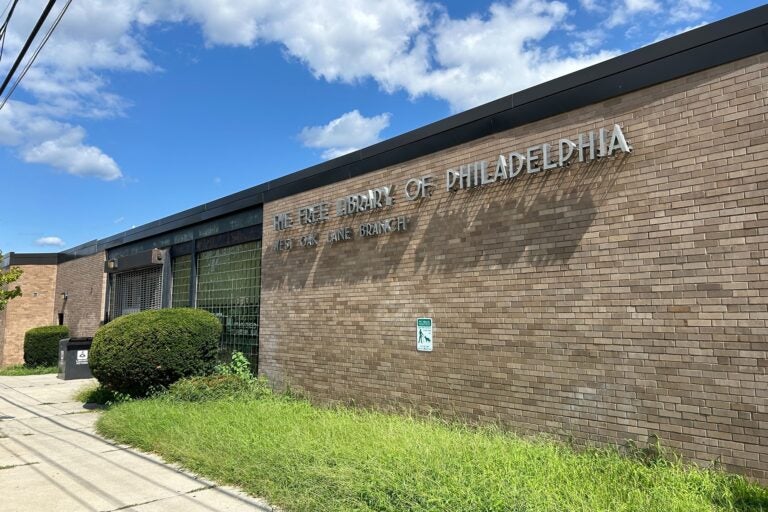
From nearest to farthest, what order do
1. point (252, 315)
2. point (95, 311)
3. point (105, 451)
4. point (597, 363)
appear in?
point (597, 363) → point (105, 451) → point (252, 315) → point (95, 311)

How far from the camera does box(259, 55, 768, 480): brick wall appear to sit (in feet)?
18.1

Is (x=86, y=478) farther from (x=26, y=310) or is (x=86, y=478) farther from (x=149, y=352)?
(x=26, y=310)

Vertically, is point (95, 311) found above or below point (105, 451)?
above

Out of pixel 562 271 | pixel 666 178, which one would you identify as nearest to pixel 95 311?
pixel 562 271

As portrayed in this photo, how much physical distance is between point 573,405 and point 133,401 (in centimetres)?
842

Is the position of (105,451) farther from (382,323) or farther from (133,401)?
(382,323)

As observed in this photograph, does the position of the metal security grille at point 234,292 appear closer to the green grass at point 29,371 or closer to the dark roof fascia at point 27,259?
the green grass at point 29,371

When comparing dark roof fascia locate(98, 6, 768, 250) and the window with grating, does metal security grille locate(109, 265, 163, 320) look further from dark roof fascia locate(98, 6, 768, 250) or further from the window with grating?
dark roof fascia locate(98, 6, 768, 250)

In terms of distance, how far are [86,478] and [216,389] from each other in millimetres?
4166

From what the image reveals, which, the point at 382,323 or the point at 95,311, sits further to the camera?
the point at 95,311

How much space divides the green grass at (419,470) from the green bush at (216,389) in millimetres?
2067

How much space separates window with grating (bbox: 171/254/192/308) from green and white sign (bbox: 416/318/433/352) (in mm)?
9110

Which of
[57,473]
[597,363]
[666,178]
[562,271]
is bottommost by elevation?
[57,473]

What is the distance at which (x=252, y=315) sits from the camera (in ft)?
42.5
